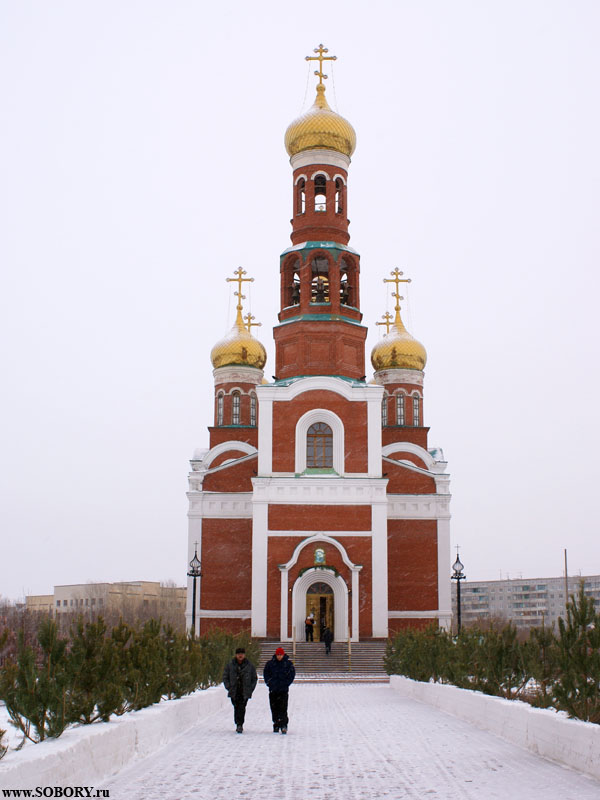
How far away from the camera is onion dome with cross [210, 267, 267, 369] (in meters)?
39.3

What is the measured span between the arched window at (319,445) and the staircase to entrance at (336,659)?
5.51 metres

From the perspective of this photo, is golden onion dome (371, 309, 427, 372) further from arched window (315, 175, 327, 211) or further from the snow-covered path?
the snow-covered path

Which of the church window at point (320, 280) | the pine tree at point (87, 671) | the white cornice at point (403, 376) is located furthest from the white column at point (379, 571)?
the pine tree at point (87, 671)

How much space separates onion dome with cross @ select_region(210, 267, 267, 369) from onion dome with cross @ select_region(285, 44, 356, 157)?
10289 mm

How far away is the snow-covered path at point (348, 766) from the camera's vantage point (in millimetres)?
6738

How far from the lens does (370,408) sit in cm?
2912

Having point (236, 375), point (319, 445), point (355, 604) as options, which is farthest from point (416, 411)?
point (355, 604)

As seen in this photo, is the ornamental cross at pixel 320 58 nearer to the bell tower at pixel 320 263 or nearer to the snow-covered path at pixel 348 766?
the bell tower at pixel 320 263

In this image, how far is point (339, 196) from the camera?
1225 inches

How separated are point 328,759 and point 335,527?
1971 centimetres

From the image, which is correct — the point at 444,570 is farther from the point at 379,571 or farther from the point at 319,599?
the point at 319,599

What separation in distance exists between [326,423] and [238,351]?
36.5 ft

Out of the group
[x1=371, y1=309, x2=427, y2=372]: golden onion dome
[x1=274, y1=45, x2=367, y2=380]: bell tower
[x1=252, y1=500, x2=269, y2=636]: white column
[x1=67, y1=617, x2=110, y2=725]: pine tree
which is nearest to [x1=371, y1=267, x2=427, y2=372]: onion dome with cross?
[x1=371, y1=309, x2=427, y2=372]: golden onion dome

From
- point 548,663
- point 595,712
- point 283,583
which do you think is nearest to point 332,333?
point 283,583
